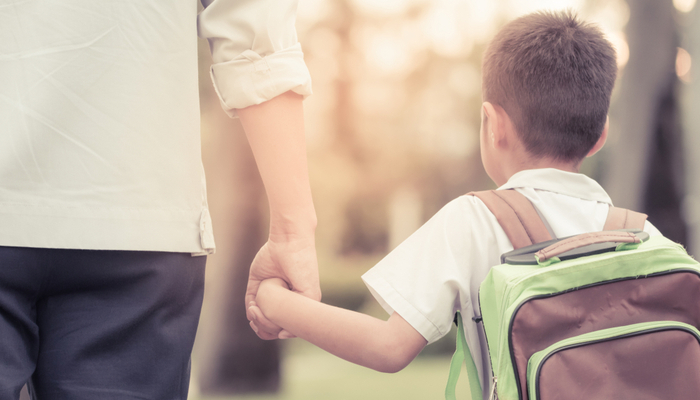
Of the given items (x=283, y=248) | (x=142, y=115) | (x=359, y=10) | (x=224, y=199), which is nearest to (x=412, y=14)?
(x=359, y=10)

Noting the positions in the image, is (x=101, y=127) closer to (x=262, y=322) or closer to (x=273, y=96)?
(x=273, y=96)

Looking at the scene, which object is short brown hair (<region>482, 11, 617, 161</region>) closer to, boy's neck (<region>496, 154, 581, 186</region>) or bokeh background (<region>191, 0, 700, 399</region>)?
boy's neck (<region>496, 154, 581, 186</region>)

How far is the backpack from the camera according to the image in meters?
0.86

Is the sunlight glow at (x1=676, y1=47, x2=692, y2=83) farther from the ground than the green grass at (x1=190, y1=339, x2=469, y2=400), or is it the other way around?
the sunlight glow at (x1=676, y1=47, x2=692, y2=83)

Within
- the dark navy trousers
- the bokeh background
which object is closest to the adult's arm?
the dark navy trousers

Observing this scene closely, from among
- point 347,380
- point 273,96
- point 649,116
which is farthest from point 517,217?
point 649,116

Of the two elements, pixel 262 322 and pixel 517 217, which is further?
pixel 262 322

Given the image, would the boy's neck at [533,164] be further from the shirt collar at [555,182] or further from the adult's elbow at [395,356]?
the adult's elbow at [395,356]

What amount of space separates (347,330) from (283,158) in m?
0.38

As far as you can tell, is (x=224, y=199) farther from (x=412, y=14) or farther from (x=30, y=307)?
(x=30, y=307)

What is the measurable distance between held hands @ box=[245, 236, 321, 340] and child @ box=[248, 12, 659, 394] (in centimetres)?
1

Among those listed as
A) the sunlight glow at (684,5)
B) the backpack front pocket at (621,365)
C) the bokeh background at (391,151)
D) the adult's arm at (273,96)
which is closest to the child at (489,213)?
the adult's arm at (273,96)

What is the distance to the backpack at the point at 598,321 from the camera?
86 centimetres

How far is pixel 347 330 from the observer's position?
1.14 metres
